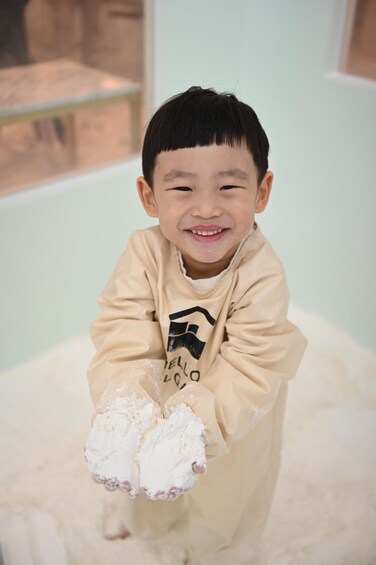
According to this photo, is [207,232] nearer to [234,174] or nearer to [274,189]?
[234,174]

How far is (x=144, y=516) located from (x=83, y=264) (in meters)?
0.80

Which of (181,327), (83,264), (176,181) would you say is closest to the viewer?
(176,181)

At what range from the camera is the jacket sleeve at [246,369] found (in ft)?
2.63

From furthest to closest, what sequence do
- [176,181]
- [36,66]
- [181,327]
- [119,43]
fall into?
[119,43] → [36,66] → [181,327] → [176,181]

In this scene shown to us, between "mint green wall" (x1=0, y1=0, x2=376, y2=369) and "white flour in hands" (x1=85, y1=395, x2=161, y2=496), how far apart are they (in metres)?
0.90

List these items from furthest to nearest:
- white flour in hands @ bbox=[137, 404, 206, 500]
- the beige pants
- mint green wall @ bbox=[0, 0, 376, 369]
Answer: mint green wall @ bbox=[0, 0, 376, 369], the beige pants, white flour in hands @ bbox=[137, 404, 206, 500]

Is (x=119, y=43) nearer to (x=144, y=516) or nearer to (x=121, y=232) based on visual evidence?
(x=121, y=232)

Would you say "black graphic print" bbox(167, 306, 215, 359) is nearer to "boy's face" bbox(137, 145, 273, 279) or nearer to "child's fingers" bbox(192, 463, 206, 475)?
"boy's face" bbox(137, 145, 273, 279)

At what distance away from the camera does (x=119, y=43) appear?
1.60 metres

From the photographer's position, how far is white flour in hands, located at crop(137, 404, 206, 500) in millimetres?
720

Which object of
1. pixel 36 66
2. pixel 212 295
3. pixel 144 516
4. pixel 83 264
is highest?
pixel 36 66

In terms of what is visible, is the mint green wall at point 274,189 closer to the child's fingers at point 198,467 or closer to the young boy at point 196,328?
the young boy at point 196,328

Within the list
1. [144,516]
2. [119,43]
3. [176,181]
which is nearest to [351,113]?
[119,43]

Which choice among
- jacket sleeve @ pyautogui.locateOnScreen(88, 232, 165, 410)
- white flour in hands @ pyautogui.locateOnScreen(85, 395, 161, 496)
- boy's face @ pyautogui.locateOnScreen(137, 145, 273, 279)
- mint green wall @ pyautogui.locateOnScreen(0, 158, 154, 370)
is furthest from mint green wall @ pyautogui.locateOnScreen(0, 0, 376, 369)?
white flour in hands @ pyautogui.locateOnScreen(85, 395, 161, 496)
